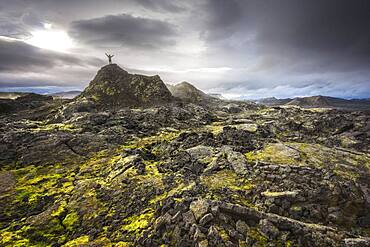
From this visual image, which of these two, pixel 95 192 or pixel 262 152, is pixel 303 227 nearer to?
pixel 262 152

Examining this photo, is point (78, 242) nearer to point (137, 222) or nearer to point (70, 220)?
point (70, 220)

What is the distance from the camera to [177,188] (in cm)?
3103

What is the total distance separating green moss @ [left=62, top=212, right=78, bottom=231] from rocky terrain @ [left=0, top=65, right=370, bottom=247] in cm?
13

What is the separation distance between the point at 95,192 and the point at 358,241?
30.3 metres

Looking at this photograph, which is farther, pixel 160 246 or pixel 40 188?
pixel 40 188

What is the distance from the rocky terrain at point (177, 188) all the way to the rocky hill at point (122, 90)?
2485 cm

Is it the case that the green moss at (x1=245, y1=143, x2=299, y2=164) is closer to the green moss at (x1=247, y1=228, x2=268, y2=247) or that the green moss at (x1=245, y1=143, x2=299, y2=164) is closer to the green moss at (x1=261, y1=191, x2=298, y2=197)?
the green moss at (x1=261, y1=191, x2=298, y2=197)

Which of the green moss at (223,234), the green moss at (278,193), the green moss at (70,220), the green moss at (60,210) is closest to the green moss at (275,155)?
the green moss at (278,193)

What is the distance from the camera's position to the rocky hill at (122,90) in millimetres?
82188

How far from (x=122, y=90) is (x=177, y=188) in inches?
2496

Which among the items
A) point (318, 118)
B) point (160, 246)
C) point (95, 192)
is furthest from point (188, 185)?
point (318, 118)

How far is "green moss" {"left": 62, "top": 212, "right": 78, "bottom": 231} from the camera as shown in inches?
1032

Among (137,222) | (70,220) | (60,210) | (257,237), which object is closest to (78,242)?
(70,220)

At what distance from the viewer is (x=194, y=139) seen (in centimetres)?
4916
